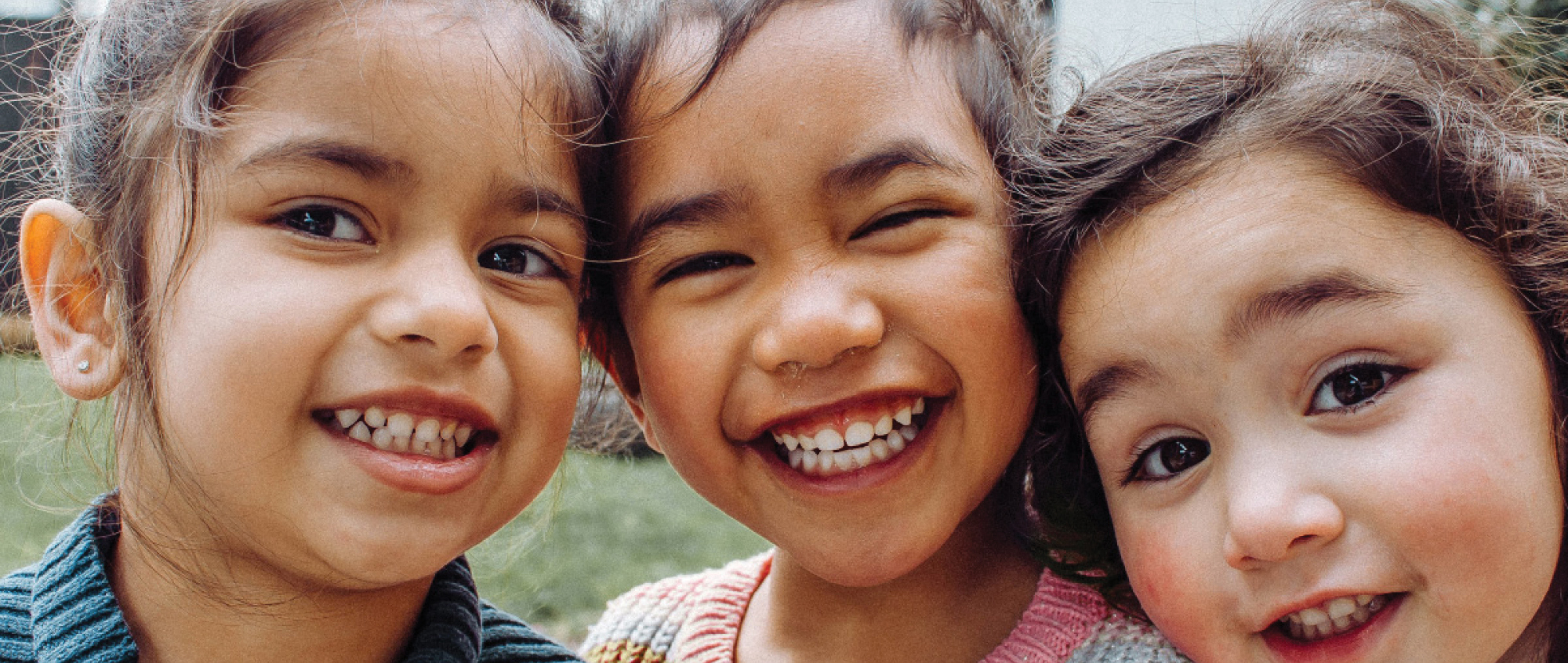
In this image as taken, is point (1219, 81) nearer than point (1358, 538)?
No

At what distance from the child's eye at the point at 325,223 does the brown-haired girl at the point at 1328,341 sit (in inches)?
35.1

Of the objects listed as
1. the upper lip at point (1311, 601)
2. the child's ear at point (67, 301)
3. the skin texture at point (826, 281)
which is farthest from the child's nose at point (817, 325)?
the child's ear at point (67, 301)

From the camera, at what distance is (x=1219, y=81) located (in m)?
1.60

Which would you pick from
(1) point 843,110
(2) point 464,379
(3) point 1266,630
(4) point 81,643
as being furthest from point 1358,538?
(4) point 81,643

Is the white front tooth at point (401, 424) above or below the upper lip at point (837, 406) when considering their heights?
above

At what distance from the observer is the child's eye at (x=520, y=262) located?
159 centimetres

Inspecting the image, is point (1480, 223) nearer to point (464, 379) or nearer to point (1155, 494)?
point (1155, 494)

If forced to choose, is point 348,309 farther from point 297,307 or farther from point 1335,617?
point 1335,617

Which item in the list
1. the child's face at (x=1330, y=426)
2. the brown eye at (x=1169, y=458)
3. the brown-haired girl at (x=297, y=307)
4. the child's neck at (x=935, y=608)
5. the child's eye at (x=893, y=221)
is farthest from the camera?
the child's neck at (x=935, y=608)

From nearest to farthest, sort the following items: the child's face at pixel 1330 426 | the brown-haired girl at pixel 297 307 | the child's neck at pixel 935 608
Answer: the child's face at pixel 1330 426
the brown-haired girl at pixel 297 307
the child's neck at pixel 935 608

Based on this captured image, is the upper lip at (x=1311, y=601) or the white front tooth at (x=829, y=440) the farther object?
the white front tooth at (x=829, y=440)

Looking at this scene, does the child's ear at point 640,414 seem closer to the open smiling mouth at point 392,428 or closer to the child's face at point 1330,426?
the open smiling mouth at point 392,428

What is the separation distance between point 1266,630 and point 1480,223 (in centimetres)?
56

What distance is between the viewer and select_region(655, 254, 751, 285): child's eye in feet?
5.41
